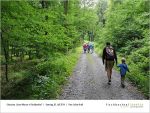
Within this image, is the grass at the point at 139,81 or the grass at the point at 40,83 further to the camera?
the grass at the point at 139,81

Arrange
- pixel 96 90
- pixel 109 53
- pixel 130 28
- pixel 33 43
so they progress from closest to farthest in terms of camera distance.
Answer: pixel 96 90
pixel 109 53
pixel 33 43
pixel 130 28

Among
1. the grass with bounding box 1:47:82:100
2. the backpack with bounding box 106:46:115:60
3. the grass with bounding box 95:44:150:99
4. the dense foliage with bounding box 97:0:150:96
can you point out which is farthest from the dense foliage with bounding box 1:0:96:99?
the dense foliage with bounding box 97:0:150:96

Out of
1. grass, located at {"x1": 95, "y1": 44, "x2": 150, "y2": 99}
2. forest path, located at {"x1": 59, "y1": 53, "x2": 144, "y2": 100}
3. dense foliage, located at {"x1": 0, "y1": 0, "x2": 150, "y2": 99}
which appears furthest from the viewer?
dense foliage, located at {"x1": 0, "y1": 0, "x2": 150, "y2": 99}

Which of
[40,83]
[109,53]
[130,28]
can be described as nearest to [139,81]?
[109,53]

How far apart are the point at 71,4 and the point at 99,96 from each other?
1786cm

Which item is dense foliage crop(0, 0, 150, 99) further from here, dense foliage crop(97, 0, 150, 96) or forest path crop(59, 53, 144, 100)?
forest path crop(59, 53, 144, 100)

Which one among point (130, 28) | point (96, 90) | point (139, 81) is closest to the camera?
point (96, 90)

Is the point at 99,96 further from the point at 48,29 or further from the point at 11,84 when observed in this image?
the point at 11,84

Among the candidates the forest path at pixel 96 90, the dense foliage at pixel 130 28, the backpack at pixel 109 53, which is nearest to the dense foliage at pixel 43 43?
the dense foliage at pixel 130 28

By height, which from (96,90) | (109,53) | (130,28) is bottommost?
(96,90)

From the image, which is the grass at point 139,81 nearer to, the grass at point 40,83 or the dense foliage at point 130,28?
the dense foliage at point 130,28

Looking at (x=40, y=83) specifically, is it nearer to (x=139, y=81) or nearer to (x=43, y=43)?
(x=43, y=43)

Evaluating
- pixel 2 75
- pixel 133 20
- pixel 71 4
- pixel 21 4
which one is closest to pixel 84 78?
pixel 21 4

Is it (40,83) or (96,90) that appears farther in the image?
(40,83)
